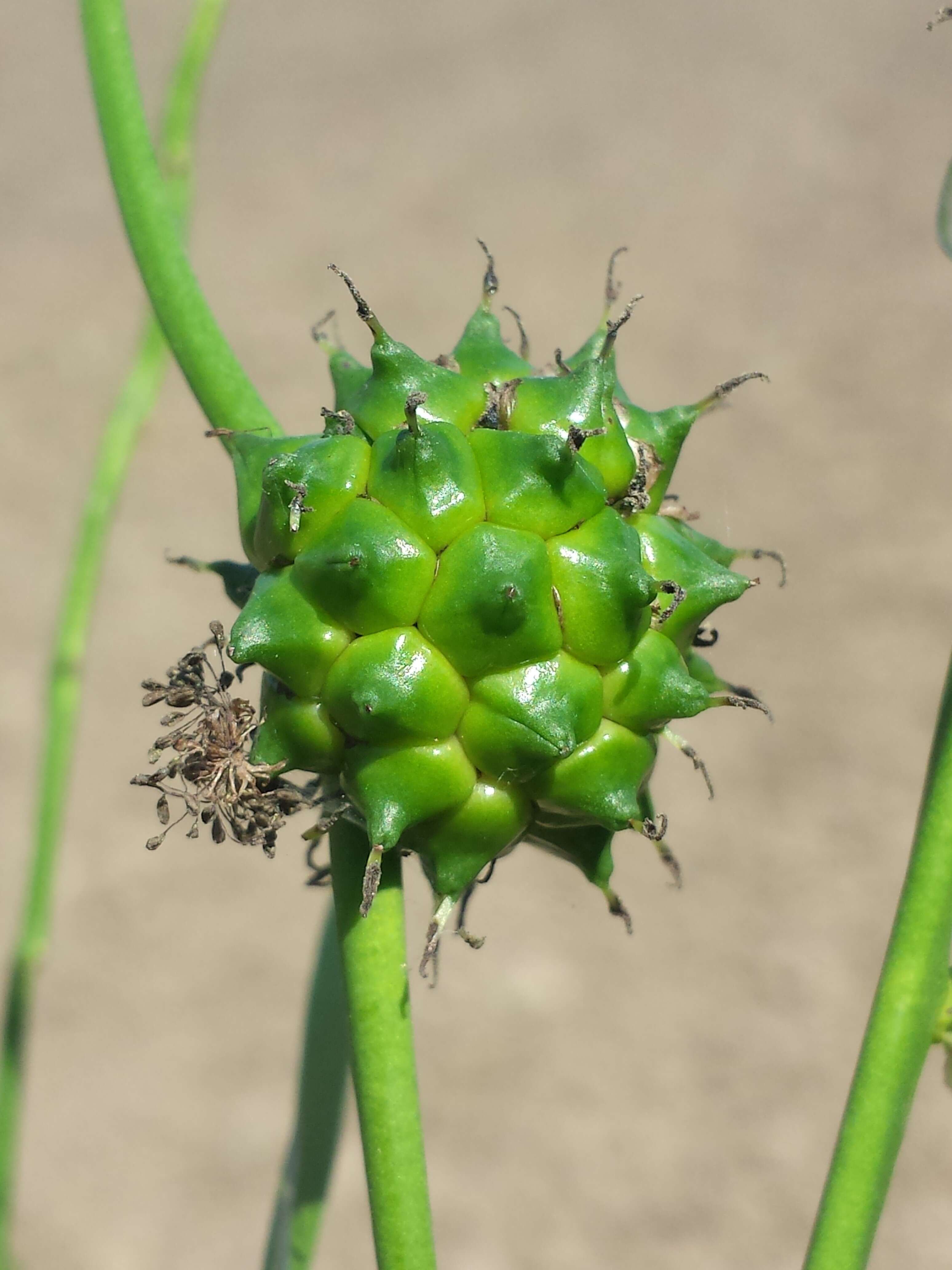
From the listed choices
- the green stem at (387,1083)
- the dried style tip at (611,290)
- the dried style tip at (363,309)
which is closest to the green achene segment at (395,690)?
the green stem at (387,1083)

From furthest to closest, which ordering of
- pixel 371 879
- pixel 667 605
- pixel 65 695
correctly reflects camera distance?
pixel 65 695
pixel 667 605
pixel 371 879

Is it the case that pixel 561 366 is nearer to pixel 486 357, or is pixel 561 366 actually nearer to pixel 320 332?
pixel 486 357

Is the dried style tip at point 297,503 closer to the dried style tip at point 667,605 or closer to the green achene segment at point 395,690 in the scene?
the green achene segment at point 395,690

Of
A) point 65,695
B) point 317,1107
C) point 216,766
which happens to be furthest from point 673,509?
point 65,695

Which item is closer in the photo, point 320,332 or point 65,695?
point 320,332

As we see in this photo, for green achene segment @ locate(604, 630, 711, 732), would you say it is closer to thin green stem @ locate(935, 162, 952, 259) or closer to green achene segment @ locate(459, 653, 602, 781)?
green achene segment @ locate(459, 653, 602, 781)

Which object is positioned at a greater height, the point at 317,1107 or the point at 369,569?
the point at 369,569

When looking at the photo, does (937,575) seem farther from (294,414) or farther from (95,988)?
(95,988)
